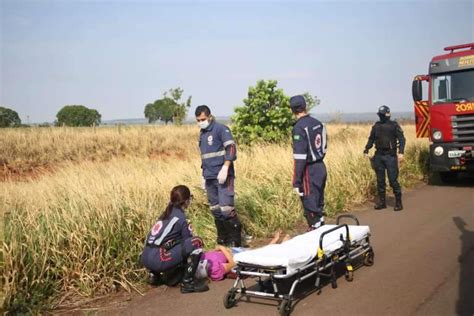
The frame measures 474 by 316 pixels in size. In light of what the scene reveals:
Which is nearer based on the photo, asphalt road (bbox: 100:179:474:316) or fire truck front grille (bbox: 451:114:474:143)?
asphalt road (bbox: 100:179:474:316)

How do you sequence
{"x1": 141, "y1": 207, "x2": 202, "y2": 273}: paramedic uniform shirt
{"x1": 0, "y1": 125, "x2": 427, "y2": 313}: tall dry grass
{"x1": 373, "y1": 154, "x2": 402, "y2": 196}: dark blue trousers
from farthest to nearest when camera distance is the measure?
{"x1": 373, "y1": 154, "x2": 402, "y2": 196}: dark blue trousers → {"x1": 141, "y1": 207, "x2": 202, "y2": 273}: paramedic uniform shirt → {"x1": 0, "y1": 125, "x2": 427, "y2": 313}: tall dry grass

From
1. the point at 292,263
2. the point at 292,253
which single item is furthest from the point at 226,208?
the point at 292,263

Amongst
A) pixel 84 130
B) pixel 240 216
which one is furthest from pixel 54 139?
pixel 240 216

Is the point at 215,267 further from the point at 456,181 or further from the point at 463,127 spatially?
the point at 456,181

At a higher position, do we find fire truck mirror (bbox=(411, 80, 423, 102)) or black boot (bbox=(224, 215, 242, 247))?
fire truck mirror (bbox=(411, 80, 423, 102))

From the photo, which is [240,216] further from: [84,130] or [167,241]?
[84,130]

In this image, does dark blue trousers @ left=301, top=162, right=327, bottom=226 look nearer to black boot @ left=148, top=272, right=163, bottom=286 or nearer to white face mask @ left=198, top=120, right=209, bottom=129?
white face mask @ left=198, top=120, right=209, bottom=129

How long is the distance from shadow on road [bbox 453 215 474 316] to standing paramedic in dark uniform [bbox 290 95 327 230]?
1.85m

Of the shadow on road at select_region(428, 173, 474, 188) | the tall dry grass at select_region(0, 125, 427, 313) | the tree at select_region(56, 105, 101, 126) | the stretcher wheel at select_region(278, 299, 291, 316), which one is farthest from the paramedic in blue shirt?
the tree at select_region(56, 105, 101, 126)

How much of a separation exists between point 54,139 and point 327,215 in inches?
600

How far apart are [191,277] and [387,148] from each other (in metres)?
5.90

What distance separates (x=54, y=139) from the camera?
2100cm

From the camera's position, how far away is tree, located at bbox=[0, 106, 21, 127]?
101 ft

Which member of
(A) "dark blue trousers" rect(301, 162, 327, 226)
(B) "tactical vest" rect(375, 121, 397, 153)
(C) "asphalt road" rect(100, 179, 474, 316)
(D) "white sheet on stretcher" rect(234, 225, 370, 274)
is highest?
(B) "tactical vest" rect(375, 121, 397, 153)
